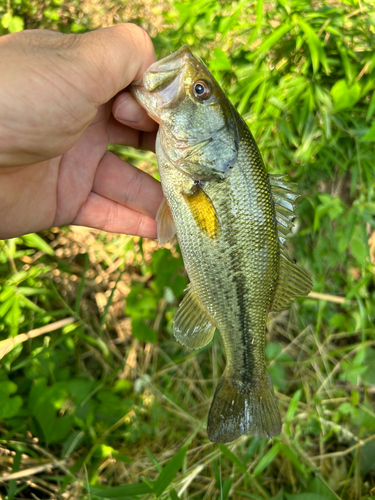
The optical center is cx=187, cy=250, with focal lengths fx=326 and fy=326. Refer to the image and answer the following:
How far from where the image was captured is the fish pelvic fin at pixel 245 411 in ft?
6.74

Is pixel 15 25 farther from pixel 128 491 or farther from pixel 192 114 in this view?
pixel 128 491

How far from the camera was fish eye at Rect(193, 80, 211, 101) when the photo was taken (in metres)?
Result: 1.79

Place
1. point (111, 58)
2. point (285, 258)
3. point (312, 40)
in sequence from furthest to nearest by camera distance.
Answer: point (312, 40)
point (285, 258)
point (111, 58)

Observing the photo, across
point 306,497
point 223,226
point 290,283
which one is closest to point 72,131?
point 223,226

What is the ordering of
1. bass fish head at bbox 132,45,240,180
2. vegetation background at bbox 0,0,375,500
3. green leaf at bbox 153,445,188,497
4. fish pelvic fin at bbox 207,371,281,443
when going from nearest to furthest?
1. bass fish head at bbox 132,45,240,180
2. green leaf at bbox 153,445,188,497
3. fish pelvic fin at bbox 207,371,281,443
4. vegetation background at bbox 0,0,375,500

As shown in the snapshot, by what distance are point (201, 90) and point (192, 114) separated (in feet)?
0.45

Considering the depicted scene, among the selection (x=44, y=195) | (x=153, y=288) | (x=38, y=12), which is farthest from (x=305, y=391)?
(x=38, y=12)

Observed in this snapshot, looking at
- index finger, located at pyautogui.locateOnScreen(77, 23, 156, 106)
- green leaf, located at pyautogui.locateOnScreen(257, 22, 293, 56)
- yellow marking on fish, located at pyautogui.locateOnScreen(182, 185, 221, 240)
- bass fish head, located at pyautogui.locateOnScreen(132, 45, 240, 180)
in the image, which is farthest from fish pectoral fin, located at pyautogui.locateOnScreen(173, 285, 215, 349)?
green leaf, located at pyautogui.locateOnScreen(257, 22, 293, 56)

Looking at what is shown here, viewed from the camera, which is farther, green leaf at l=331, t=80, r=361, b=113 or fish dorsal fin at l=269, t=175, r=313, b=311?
green leaf at l=331, t=80, r=361, b=113

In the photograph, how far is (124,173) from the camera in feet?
7.91

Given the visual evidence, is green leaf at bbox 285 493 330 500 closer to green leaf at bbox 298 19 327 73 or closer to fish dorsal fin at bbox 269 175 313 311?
fish dorsal fin at bbox 269 175 313 311

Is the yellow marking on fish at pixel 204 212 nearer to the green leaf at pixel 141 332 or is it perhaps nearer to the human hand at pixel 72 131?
the human hand at pixel 72 131

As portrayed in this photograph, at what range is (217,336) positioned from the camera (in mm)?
3025

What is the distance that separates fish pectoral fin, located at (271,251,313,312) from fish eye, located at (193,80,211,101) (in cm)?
103
